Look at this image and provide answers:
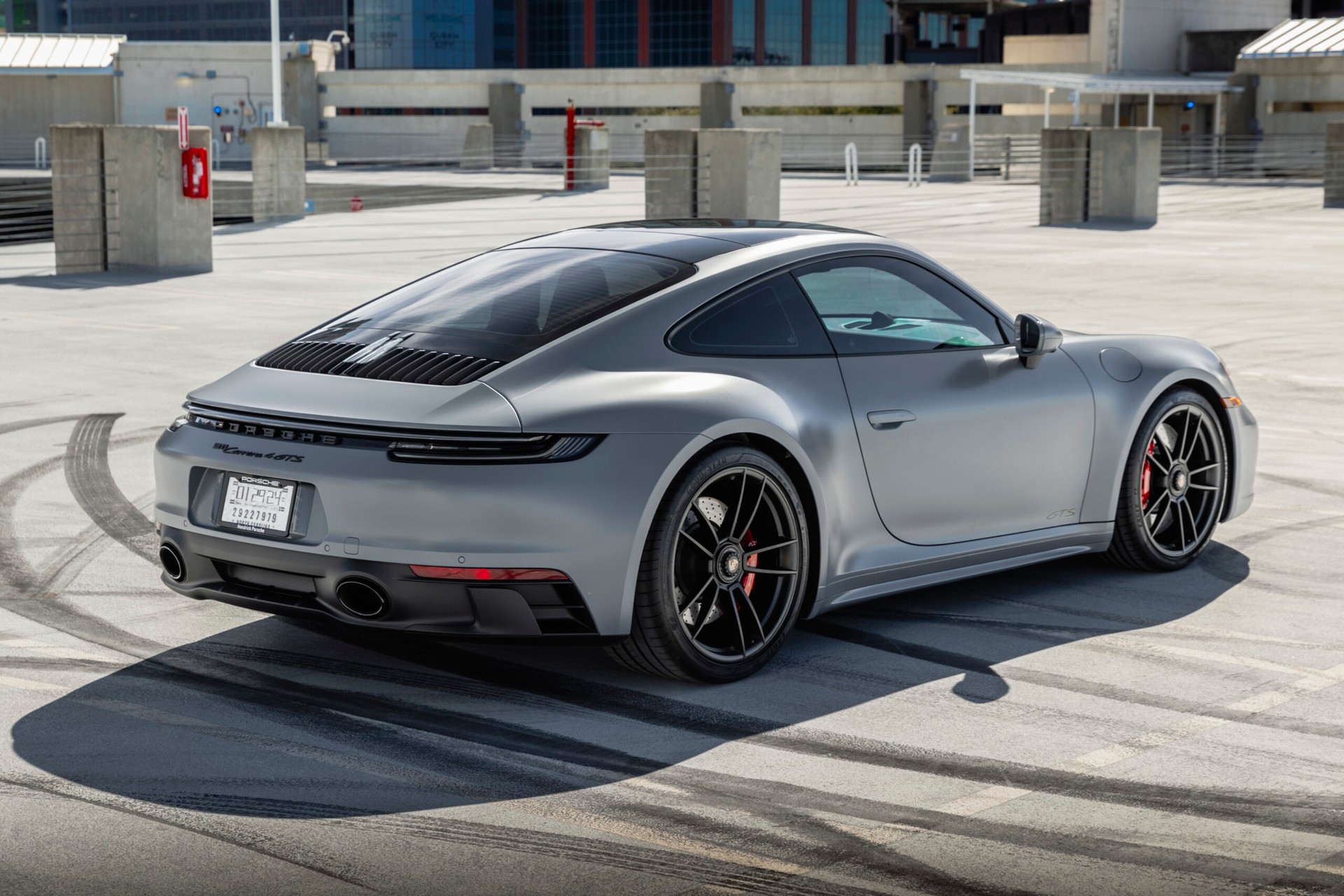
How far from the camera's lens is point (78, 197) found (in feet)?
63.3

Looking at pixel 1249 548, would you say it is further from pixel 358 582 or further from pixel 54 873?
pixel 54 873

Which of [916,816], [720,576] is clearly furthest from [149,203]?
[916,816]

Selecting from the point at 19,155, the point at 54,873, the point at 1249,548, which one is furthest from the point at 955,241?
the point at 19,155

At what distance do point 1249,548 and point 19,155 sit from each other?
65.8 metres

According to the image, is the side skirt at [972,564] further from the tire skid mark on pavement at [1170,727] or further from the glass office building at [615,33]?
the glass office building at [615,33]

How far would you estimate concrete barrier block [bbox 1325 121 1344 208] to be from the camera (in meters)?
32.9

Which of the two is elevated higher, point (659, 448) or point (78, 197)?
point (78, 197)

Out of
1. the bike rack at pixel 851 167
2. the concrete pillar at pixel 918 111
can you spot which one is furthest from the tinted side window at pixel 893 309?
the concrete pillar at pixel 918 111

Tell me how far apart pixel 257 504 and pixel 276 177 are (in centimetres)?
2567

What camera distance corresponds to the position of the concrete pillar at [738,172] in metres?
23.9

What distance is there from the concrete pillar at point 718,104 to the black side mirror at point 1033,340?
60631 mm

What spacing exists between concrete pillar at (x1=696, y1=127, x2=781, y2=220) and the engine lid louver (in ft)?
61.1

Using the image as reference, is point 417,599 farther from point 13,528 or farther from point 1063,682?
point 13,528

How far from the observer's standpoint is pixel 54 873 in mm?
3695
